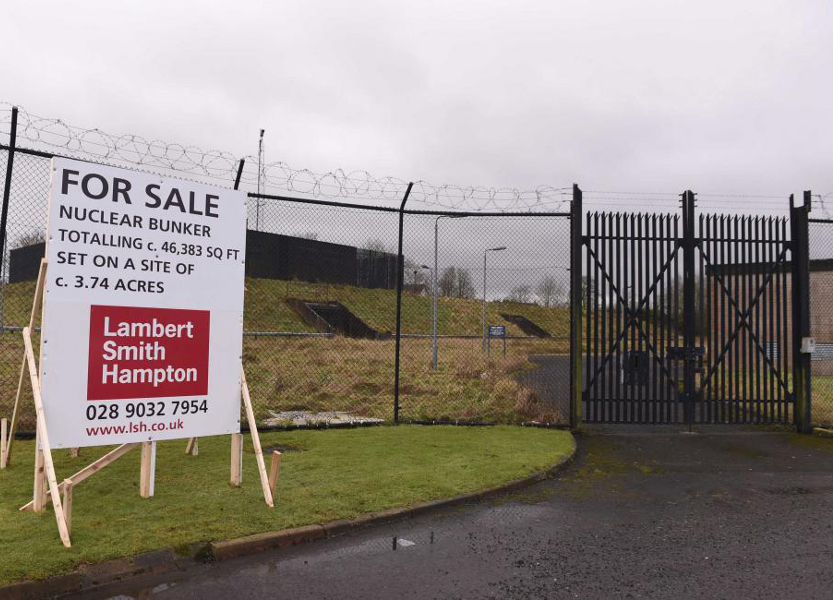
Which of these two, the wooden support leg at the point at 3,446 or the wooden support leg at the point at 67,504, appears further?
the wooden support leg at the point at 3,446

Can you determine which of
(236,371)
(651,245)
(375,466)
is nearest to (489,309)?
(651,245)

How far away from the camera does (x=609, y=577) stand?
3787 mm

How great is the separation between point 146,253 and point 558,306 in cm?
671

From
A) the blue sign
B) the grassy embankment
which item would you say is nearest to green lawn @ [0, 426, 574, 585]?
the grassy embankment

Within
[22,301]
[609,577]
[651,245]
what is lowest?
[609,577]

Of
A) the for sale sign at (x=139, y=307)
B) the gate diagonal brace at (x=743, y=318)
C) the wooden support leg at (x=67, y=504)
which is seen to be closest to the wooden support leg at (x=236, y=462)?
the for sale sign at (x=139, y=307)

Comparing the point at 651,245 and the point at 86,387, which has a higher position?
the point at 651,245

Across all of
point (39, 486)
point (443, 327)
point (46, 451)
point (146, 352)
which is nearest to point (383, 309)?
point (443, 327)

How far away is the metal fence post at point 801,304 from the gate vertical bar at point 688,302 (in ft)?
5.52

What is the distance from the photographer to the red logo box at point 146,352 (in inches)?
189

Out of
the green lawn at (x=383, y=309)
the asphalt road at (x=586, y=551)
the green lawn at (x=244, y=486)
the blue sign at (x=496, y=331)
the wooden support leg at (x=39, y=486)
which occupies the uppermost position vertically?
the green lawn at (x=383, y=309)

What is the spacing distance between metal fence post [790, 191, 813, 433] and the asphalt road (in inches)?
119

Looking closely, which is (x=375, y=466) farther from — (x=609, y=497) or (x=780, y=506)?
(x=780, y=506)

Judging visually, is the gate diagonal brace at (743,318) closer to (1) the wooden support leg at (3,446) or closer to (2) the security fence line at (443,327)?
(2) the security fence line at (443,327)
